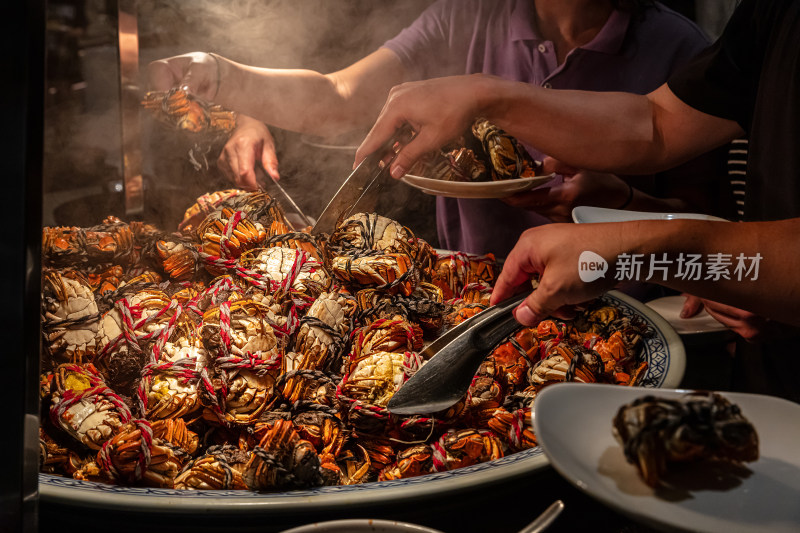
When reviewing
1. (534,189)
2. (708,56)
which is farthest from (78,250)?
(708,56)

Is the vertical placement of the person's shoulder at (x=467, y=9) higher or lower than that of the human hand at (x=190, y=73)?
higher

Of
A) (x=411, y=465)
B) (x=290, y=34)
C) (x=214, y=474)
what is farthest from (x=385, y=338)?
(x=290, y=34)

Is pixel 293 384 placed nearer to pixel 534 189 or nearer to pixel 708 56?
pixel 534 189

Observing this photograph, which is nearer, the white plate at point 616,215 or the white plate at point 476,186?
the white plate at point 616,215

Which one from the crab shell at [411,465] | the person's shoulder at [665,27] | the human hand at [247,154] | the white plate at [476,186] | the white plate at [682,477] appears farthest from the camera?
the human hand at [247,154]

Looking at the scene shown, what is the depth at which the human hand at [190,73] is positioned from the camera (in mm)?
1002

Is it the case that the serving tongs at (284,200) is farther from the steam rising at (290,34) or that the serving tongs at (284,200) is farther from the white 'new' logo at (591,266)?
the white 'new' logo at (591,266)

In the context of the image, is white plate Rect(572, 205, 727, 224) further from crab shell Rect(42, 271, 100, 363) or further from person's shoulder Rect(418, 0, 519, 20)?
crab shell Rect(42, 271, 100, 363)

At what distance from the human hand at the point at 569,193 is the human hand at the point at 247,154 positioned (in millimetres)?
459

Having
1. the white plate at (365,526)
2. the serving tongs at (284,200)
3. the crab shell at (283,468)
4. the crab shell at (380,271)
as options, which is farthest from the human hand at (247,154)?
the white plate at (365,526)

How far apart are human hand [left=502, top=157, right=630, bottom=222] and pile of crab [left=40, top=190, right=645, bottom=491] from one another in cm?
16

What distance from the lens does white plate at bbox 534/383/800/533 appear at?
1.79 feet

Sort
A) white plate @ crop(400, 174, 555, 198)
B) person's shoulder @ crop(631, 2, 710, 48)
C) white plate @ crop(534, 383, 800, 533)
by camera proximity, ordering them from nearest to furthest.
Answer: white plate @ crop(534, 383, 800, 533) < person's shoulder @ crop(631, 2, 710, 48) < white plate @ crop(400, 174, 555, 198)

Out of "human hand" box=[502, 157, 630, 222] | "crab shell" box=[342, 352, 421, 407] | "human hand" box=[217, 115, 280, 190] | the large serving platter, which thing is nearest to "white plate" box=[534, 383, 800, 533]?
the large serving platter
